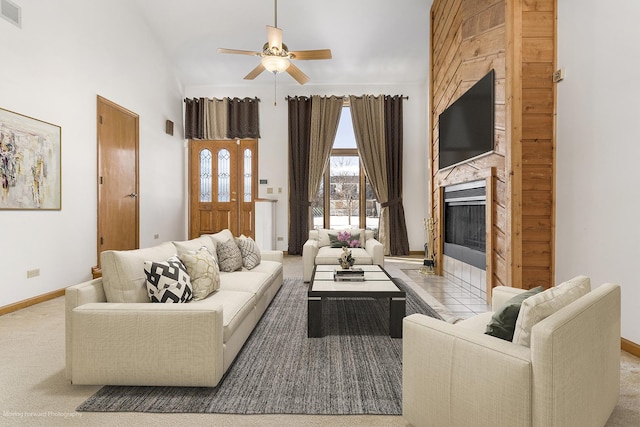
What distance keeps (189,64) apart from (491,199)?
6.01 m

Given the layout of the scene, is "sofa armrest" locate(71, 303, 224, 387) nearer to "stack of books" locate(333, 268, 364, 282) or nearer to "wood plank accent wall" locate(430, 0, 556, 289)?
"stack of books" locate(333, 268, 364, 282)

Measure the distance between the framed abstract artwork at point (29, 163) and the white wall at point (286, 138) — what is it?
3887 mm

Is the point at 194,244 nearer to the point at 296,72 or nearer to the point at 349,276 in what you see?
the point at 349,276

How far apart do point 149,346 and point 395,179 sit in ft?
19.7

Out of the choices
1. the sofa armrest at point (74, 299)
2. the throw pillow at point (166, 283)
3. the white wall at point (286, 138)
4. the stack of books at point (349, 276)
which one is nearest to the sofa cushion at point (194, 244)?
the throw pillow at point (166, 283)

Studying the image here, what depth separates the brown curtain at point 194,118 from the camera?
7.27 meters

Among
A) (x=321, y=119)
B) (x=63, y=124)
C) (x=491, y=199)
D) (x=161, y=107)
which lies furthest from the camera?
(x=321, y=119)

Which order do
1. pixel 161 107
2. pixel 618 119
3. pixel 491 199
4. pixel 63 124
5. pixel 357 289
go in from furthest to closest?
pixel 161 107 < pixel 63 124 < pixel 491 199 < pixel 357 289 < pixel 618 119

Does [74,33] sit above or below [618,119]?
above

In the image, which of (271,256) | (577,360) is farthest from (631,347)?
(271,256)

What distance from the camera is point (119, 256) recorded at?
2.02 m

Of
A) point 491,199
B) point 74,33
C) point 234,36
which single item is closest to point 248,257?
point 491,199

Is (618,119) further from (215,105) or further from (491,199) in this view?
(215,105)

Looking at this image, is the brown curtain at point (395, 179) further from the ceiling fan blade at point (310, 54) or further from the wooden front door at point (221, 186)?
the ceiling fan blade at point (310, 54)
